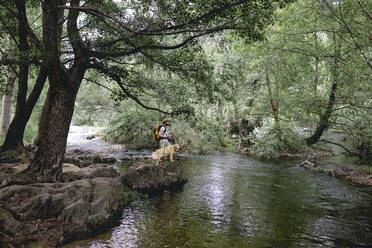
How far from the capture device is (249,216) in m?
7.45

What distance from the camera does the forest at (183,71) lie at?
684 cm

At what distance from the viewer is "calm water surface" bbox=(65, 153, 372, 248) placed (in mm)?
5777

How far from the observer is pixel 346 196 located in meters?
9.91

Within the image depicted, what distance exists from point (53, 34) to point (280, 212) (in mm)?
9508

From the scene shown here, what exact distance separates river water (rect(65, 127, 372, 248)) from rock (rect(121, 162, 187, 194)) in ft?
1.75

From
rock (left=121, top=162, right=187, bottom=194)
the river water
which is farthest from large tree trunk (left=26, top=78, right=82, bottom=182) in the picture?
rock (left=121, top=162, right=187, bottom=194)

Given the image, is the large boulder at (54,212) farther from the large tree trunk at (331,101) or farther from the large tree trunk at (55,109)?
the large tree trunk at (331,101)

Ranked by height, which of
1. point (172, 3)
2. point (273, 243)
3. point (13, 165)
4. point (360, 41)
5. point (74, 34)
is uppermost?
point (360, 41)

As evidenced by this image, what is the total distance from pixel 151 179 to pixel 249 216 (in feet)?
14.9

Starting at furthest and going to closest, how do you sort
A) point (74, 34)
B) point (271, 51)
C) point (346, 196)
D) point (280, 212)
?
point (271, 51)
point (346, 196)
point (280, 212)
point (74, 34)

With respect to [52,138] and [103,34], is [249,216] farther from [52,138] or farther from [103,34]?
[103,34]

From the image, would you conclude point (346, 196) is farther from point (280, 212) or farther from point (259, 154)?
point (259, 154)

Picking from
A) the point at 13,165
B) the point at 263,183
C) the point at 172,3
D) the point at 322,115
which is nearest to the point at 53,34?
the point at 172,3

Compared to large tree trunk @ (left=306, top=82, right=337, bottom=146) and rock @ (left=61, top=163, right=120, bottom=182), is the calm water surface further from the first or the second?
large tree trunk @ (left=306, top=82, right=337, bottom=146)
